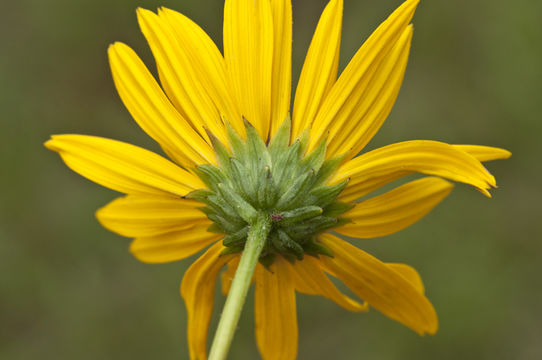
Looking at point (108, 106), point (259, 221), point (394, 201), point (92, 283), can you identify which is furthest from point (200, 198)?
point (108, 106)

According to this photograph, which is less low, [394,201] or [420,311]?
[394,201]

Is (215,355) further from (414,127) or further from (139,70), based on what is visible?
(414,127)

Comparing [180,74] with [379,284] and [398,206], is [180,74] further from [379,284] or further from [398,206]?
[379,284]

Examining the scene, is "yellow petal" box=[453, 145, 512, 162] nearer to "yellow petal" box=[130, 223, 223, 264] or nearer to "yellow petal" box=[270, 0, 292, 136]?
"yellow petal" box=[270, 0, 292, 136]

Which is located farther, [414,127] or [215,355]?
[414,127]

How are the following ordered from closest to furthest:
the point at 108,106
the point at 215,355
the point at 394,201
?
the point at 215,355
the point at 394,201
the point at 108,106

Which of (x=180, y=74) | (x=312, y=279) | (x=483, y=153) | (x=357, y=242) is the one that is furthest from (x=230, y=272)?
(x=357, y=242)

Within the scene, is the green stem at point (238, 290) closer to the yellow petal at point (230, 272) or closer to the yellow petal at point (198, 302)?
the yellow petal at point (230, 272)

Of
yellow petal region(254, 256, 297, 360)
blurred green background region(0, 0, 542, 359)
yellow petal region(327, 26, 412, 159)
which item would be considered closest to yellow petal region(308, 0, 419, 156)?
yellow petal region(327, 26, 412, 159)
